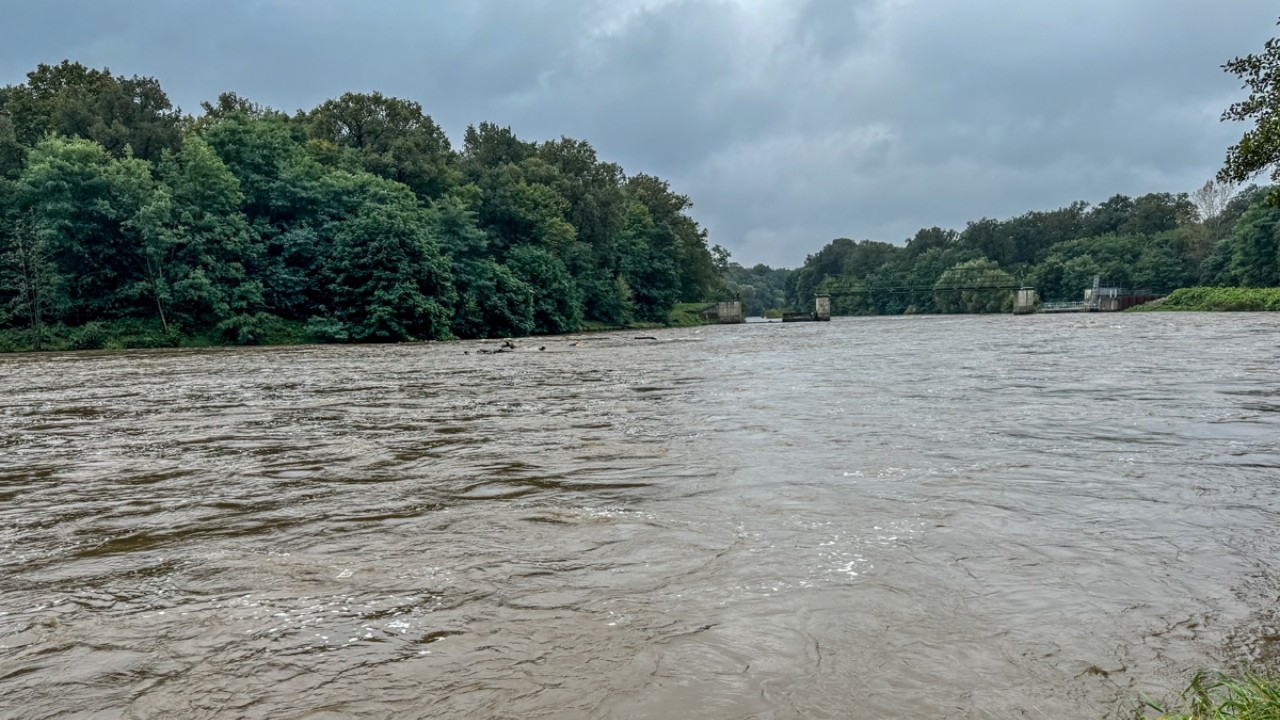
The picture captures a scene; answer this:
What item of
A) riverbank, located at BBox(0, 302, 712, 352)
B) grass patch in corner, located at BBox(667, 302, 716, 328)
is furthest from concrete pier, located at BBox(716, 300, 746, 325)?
riverbank, located at BBox(0, 302, 712, 352)

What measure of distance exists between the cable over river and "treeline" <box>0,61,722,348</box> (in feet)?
123

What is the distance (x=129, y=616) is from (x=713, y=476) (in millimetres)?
4510

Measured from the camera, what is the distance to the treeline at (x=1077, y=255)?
87250 millimetres

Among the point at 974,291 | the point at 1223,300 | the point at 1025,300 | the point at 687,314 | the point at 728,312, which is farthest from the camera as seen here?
the point at 974,291

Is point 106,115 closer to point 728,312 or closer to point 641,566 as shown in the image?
point 641,566

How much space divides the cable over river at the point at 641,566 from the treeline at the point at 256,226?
123ft

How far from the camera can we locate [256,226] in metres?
48.2

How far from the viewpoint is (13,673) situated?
3080mm

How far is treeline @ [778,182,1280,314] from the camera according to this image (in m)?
87.2

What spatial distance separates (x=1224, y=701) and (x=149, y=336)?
48656 millimetres

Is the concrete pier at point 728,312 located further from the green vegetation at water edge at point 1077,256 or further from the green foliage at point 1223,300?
the green foliage at point 1223,300

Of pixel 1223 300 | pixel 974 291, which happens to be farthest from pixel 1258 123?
pixel 974 291

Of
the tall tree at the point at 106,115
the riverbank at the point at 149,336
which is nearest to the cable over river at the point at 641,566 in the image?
the riverbank at the point at 149,336

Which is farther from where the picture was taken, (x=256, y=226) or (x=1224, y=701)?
(x=256, y=226)
